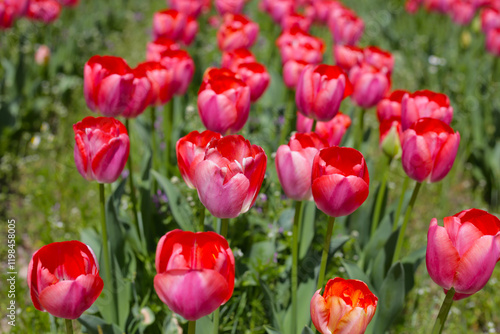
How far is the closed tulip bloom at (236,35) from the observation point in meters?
2.91

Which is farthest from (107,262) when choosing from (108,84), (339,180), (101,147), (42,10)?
(42,10)

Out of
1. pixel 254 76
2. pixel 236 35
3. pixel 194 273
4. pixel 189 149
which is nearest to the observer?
pixel 194 273

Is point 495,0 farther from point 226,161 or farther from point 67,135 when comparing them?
point 226,161

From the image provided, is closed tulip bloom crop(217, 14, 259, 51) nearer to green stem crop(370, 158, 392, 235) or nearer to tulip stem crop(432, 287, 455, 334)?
green stem crop(370, 158, 392, 235)

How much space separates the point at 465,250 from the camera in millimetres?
1164

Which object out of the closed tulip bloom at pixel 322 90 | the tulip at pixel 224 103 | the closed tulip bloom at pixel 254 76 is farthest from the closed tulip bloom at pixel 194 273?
the closed tulip bloom at pixel 254 76

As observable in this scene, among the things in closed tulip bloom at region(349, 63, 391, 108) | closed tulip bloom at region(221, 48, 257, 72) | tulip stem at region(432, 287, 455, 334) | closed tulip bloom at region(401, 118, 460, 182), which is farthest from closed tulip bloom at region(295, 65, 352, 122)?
tulip stem at region(432, 287, 455, 334)

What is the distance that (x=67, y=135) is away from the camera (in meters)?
3.61

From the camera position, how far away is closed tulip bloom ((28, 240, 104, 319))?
3.55ft

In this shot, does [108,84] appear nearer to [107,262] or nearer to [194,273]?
[107,262]

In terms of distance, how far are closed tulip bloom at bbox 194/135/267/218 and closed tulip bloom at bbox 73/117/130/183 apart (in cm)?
30

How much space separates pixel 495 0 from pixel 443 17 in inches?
39.1

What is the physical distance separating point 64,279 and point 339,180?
69 cm

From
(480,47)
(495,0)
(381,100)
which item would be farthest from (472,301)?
(495,0)
